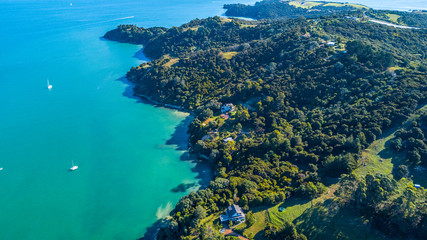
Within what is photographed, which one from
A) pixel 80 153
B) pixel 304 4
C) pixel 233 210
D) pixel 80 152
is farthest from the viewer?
pixel 304 4

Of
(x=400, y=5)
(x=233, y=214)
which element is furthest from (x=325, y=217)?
(x=400, y=5)

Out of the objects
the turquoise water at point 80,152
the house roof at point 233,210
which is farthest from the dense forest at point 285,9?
the house roof at point 233,210

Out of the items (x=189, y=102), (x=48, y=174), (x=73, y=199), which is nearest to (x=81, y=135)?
(x=48, y=174)

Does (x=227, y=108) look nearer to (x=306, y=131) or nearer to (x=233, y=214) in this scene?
(x=306, y=131)

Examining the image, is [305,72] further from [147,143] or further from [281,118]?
[147,143]

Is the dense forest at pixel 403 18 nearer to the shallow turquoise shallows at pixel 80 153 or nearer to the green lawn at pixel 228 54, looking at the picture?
the green lawn at pixel 228 54

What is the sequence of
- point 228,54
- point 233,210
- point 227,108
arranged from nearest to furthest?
point 233,210
point 227,108
point 228,54

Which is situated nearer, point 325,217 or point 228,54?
point 325,217
